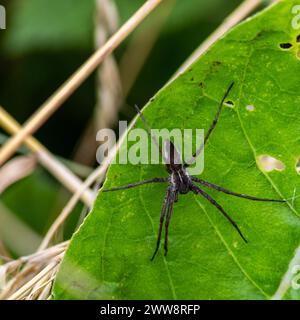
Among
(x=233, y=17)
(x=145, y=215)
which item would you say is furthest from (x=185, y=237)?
(x=233, y=17)

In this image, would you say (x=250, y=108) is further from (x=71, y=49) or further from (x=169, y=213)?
(x=71, y=49)

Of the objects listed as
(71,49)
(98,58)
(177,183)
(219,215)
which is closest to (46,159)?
(98,58)

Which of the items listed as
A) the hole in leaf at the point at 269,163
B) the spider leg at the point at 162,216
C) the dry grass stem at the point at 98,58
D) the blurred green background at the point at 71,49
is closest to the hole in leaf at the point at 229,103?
the hole in leaf at the point at 269,163

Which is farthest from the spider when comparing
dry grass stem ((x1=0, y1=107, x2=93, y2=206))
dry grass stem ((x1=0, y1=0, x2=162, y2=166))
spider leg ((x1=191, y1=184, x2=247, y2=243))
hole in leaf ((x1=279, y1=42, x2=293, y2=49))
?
dry grass stem ((x1=0, y1=107, x2=93, y2=206))

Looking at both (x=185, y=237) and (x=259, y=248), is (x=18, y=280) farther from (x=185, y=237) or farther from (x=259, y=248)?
(x=259, y=248)

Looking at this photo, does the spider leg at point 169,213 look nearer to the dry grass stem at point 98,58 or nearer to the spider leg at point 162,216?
the spider leg at point 162,216

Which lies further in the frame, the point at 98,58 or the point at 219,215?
the point at 98,58

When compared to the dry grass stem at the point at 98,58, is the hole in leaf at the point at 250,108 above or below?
below
